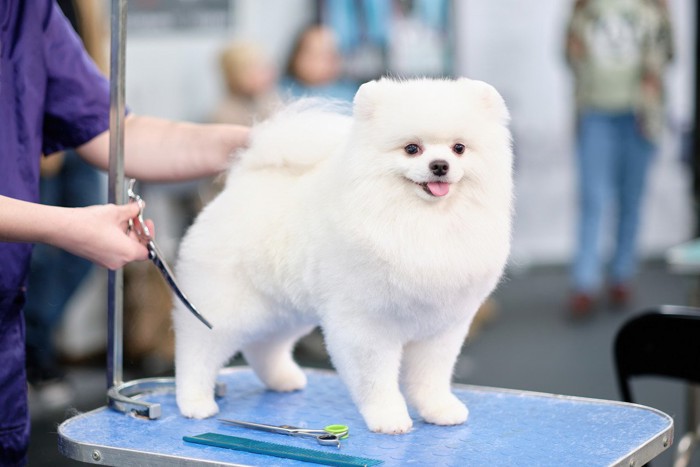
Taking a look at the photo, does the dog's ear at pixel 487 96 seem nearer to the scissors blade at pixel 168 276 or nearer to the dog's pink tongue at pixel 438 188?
the dog's pink tongue at pixel 438 188

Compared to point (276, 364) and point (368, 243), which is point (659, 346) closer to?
point (276, 364)

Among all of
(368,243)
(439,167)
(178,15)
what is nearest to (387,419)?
(368,243)

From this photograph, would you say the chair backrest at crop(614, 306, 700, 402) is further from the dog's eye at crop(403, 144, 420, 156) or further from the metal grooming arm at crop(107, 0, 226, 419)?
the metal grooming arm at crop(107, 0, 226, 419)

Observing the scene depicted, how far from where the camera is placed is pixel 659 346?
209 cm

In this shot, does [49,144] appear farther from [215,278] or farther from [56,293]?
[56,293]

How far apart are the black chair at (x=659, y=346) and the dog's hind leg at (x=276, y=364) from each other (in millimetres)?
750

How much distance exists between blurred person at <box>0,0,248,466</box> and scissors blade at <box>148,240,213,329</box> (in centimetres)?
1

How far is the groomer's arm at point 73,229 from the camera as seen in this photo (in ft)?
4.64

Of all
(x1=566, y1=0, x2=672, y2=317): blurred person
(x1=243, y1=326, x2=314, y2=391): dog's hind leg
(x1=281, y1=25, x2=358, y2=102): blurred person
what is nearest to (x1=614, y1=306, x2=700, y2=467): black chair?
(x1=243, y1=326, x2=314, y2=391): dog's hind leg

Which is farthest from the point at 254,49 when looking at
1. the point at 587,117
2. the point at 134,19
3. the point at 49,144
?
the point at 49,144

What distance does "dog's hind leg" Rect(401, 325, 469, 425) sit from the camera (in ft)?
5.19

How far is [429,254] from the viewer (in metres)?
1.41

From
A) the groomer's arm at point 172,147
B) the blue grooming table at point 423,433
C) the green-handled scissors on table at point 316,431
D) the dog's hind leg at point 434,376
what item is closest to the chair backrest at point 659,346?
the blue grooming table at point 423,433

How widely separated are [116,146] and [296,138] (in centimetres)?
31
